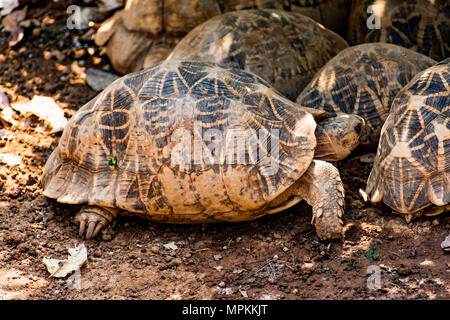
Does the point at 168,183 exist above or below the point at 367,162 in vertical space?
above

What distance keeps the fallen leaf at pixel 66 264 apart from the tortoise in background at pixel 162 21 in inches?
114

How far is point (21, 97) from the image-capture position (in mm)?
6367

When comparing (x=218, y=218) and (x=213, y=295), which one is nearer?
(x=213, y=295)

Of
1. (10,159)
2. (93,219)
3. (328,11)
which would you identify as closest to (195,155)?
(93,219)

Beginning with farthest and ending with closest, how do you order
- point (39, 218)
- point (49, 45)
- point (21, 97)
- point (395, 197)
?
point (49, 45)
point (21, 97)
point (39, 218)
point (395, 197)

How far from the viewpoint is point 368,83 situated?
5.07m

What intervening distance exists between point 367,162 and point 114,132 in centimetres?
230

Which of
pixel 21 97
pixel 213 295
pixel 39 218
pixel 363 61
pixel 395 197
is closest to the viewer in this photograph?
pixel 213 295

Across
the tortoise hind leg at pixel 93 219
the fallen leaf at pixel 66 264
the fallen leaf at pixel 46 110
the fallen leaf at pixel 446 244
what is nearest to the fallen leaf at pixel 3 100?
the fallen leaf at pixel 46 110

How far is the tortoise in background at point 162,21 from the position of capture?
21.2 ft

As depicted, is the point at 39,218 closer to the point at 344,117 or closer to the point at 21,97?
the point at 21,97

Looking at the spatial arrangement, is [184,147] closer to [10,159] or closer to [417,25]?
[10,159]

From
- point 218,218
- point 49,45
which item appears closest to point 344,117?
point 218,218

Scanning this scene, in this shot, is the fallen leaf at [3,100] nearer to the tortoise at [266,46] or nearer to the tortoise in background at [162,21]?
the tortoise in background at [162,21]
